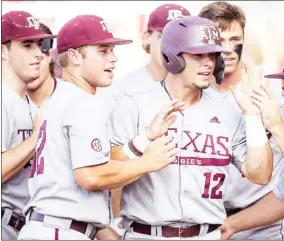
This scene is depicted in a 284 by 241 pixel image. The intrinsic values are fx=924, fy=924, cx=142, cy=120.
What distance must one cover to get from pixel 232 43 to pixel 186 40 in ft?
Answer: 3.04

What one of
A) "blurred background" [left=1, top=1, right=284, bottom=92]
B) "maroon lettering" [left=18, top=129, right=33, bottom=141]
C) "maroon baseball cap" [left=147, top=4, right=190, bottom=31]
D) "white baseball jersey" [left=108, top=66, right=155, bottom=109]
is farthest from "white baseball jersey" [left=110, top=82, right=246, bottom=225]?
"blurred background" [left=1, top=1, right=284, bottom=92]

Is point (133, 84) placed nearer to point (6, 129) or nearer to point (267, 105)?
point (6, 129)

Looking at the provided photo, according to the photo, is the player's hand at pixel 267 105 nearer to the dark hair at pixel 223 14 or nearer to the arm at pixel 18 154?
the dark hair at pixel 223 14

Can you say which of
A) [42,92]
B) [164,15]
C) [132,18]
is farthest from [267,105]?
[132,18]

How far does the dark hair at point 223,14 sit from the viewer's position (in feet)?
17.6

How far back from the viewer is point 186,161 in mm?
4480

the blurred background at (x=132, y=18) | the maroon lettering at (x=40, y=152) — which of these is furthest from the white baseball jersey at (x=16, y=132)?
the blurred background at (x=132, y=18)

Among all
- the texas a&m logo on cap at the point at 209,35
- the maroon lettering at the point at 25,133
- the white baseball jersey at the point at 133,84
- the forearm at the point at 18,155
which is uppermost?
the texas a&m logo on cap at the point at 209,35

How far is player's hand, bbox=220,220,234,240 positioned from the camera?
502cm

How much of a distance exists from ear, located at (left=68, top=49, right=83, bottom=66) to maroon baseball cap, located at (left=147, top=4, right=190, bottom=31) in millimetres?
1433

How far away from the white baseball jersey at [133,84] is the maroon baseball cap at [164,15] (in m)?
0.29

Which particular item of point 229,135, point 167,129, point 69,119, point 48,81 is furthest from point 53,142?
point 48,81

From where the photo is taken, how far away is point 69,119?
4.24m

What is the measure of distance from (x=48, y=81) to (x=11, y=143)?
1361 mm
